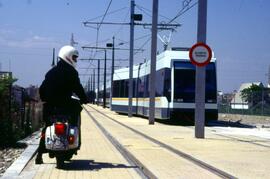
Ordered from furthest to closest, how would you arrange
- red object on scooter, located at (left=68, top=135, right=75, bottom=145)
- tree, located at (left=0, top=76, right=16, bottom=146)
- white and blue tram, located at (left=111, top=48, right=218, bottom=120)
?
white and blue tram, located at (left=111, top=48, right=218, bottom=120) < tree, located at (left=0, top=76, right=16, bottom=146) < red object on scooter, located at (left=68, top=135, right=75, bottom=145)

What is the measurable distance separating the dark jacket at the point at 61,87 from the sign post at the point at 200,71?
8.77 m

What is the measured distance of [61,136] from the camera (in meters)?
10.2

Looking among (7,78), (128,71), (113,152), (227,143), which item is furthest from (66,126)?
(128,71)

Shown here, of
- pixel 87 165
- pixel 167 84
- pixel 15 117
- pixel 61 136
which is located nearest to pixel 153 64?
pixel 167 84

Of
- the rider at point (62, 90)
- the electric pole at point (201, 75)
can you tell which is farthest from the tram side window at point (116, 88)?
the rider at point (62, 90)

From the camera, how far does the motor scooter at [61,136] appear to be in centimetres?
1016

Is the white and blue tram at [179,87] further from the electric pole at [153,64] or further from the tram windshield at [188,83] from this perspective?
the electric pole at [153,64]

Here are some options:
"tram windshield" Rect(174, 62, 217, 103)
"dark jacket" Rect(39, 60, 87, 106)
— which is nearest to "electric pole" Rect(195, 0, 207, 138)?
"tram windshield" Rect(174, 62, 217, 103)

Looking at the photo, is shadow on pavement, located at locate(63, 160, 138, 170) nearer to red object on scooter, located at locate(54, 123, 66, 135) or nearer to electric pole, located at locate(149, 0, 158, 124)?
red object on scooter, located at locate(54, 123, 66, 135)

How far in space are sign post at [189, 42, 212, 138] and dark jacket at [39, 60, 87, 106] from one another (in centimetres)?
877

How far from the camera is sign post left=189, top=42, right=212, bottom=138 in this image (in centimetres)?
1878

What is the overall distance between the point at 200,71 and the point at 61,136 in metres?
9.91

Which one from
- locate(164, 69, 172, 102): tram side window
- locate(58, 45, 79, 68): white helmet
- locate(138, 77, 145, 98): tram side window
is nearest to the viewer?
locate(58, 45, 79, 68): white helmet

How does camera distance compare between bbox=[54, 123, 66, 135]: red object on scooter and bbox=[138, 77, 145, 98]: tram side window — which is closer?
bbox=[54, 123, 66, 135]: red object on scooter
